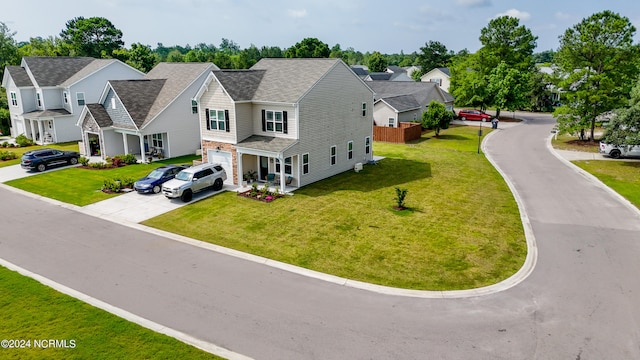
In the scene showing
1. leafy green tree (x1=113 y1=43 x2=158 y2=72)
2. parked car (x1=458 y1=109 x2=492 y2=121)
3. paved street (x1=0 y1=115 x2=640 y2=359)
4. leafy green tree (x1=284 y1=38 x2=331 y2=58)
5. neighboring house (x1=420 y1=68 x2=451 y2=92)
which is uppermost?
leafy green tree (x1=284 y1=38 x2=331 y2=58)

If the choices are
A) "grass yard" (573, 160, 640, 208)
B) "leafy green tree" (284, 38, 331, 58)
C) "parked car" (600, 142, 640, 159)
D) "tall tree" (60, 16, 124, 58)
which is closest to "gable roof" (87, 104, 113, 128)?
"grass yard" (573, 160, 640, 208)

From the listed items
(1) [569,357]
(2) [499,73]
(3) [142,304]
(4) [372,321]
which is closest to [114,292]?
(3) [142,304]

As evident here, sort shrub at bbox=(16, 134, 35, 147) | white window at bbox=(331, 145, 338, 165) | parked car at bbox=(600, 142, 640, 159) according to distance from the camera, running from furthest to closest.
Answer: shrub at bbox=(16, 134, 35, 147), parked car at bbox=(600, 142, 640, 159), white window at bbox=(331, 145, 338, 165)

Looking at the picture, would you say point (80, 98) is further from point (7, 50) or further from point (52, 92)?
point (7, 50)

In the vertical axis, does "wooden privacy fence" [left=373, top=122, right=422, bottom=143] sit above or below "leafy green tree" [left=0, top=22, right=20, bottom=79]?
below

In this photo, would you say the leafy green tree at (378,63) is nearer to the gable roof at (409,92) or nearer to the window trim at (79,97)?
the gable roof at (409,92)

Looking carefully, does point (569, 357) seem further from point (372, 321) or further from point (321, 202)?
point (321, 202)

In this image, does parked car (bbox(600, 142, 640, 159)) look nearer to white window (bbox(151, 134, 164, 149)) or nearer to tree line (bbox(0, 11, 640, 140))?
tree line (bbox(0, 11, 640, 140))
